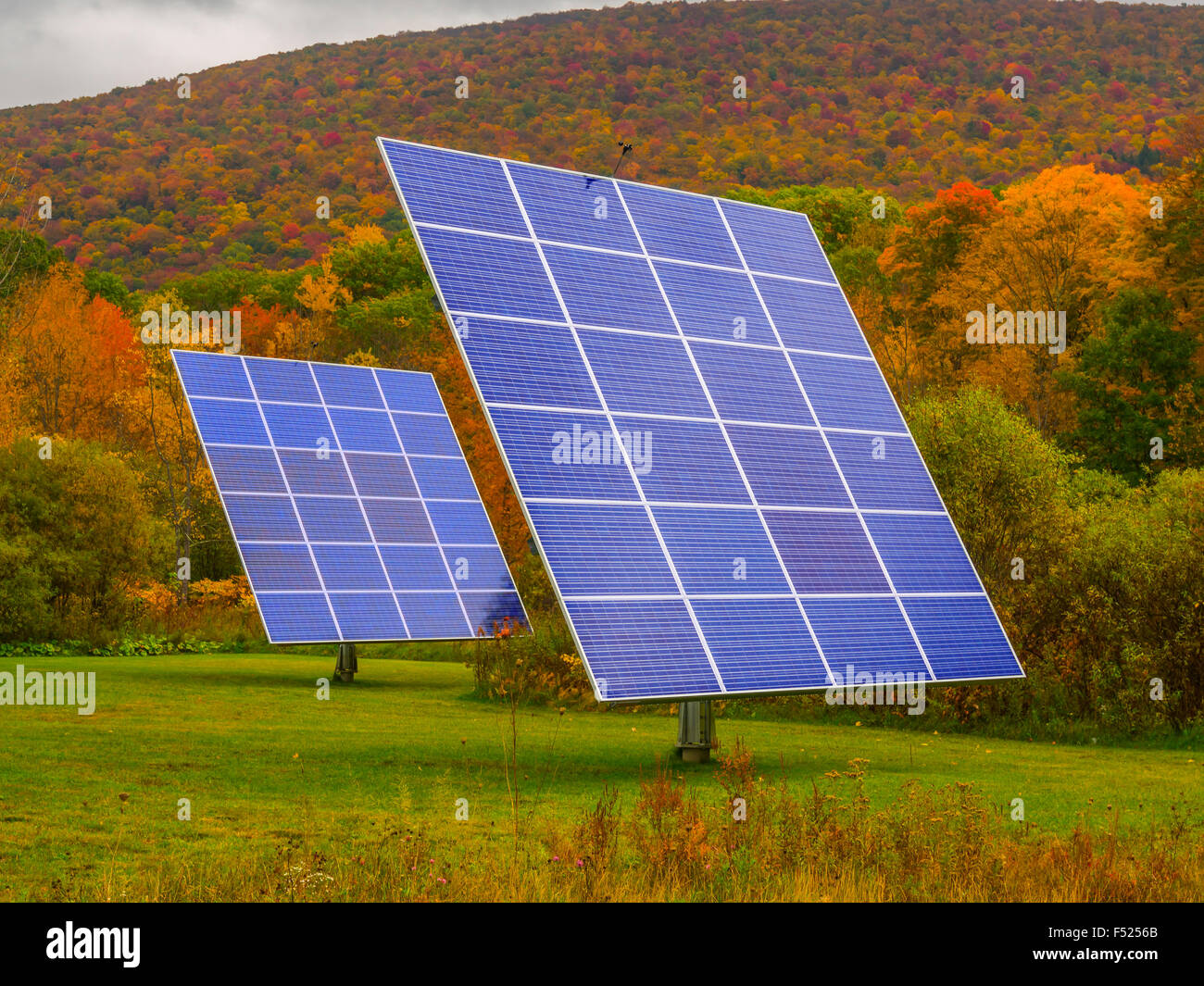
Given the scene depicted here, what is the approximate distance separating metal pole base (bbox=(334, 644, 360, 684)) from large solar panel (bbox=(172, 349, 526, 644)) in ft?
8.09

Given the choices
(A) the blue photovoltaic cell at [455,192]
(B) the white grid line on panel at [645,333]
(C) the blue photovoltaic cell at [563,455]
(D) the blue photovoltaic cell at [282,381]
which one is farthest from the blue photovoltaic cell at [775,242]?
(D) the blue photovoltaic cell at [282,381]

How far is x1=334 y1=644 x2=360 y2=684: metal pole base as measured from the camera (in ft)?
102

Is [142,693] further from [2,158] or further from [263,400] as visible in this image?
[2,158]

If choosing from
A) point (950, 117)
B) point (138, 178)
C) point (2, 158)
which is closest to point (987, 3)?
point (950, 117)

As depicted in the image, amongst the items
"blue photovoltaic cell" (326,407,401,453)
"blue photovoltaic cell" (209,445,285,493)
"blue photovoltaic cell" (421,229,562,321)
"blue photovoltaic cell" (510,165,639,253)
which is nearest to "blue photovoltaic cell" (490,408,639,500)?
"blue photovoltaic cell" (421,229,562,321)

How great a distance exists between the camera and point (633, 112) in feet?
373

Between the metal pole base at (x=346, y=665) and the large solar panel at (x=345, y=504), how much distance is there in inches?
97.1

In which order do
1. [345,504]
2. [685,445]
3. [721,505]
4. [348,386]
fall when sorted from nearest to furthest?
[721,505] < [685,445] < [345,504] < [348,386]

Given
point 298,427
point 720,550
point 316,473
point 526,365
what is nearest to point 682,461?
point 720,550

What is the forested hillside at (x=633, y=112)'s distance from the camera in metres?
92.4

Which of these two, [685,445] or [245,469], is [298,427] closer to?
[245,469]

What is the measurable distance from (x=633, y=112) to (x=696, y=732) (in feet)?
334

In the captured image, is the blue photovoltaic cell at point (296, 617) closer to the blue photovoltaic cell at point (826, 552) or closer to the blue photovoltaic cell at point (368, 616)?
the blue photovoltaic cell at point (368, 616)

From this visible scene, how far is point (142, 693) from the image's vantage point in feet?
86.6
